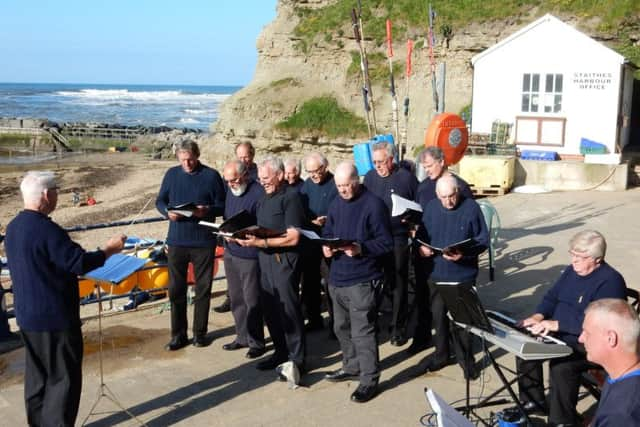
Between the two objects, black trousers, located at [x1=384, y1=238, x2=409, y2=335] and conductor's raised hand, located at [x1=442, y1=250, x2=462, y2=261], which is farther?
black trousers, located at [x1=384, y1=238, x2=409, y2=335]

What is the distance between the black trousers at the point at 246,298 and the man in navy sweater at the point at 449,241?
1.56 m

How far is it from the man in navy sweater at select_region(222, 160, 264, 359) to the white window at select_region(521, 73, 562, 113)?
1390 centimetres

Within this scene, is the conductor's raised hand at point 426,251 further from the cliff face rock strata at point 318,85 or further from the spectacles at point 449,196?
the cliff face rock strata at point 318,85

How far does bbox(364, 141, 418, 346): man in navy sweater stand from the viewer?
6.72m

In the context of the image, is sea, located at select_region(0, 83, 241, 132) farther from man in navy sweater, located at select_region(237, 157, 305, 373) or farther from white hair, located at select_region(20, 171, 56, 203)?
white hair, located at select_region(20, 171, 56, 203)

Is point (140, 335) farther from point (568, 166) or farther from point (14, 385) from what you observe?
point (568, 166)

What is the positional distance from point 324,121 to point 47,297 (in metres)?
23.6

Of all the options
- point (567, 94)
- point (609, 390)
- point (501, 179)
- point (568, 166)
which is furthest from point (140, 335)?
point (567, 94)

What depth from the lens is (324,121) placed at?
2762cm

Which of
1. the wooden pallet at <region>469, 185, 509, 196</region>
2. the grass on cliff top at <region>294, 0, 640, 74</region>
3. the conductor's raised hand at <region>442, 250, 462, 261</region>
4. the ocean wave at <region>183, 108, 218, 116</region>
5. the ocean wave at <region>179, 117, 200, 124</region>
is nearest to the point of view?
the conductor's raised hand at <region>442, 250, 462, 261</region>

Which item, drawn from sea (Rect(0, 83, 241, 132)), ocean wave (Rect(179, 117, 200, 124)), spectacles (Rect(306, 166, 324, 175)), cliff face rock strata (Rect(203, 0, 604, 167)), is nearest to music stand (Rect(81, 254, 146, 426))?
spectacles (Rect(306, 166, 324, 175))

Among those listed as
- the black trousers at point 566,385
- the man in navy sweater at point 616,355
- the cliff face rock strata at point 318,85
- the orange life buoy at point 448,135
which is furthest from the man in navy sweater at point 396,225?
the cliff face rock strata at point 318,85

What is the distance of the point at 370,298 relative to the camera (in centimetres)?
547

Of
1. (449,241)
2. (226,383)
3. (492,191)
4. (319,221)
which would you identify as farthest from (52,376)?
(492,191)
